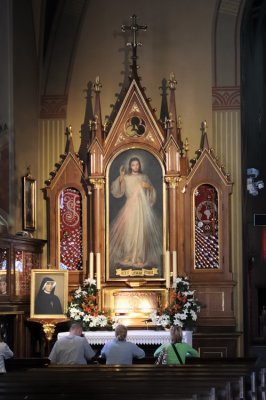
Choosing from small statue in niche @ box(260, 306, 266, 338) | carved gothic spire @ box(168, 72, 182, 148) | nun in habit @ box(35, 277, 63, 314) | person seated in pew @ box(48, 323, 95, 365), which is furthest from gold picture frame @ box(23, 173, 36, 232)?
small statue in niche @ box(260, 306, 266, 338)

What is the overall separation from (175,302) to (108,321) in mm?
1169

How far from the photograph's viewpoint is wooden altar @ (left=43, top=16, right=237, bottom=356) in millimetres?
18031

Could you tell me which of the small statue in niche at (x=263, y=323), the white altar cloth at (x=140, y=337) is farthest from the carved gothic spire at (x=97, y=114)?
the small statue in niche at (x=263, y=323)

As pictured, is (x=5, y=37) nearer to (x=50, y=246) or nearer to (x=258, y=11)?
(x=50, y=246)

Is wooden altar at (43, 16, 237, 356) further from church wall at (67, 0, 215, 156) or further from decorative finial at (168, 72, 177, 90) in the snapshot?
church wall at (67, 0, 215, 156)

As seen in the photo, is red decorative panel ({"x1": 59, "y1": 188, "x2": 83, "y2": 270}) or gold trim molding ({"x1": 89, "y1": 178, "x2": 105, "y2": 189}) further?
red decorative panel ({"x1": 59, "y1": 188, "x2": 83, "y2": 270})

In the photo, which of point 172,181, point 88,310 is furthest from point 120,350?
point 172,181

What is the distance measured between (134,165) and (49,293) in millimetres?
2771

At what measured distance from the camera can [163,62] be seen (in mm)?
18891

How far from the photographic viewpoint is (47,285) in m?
17.3

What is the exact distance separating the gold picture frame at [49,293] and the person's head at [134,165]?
2242mm

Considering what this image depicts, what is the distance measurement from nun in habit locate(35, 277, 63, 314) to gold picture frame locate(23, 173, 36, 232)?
1.18 metres

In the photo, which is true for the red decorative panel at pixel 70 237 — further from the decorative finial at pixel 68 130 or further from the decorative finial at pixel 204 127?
the decorative finial at pixel 204 127

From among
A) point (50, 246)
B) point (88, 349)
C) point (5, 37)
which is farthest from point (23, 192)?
point (88, 349)
